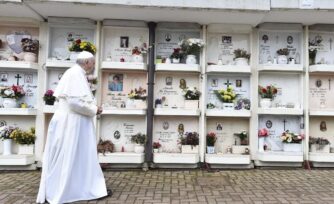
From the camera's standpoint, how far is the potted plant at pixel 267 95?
638cm

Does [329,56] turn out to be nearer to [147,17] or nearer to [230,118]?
[230,118]

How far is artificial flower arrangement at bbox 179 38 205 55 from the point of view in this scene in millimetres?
6234

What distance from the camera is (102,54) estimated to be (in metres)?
6.53

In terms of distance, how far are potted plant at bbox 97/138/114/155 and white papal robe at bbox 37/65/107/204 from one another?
199cm

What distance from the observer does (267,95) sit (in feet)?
21.1

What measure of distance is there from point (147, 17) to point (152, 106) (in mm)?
1683

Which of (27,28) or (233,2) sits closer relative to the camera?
(233,2)

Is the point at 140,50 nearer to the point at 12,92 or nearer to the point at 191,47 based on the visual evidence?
the point at 191,47

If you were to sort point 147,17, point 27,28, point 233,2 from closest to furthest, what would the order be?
point 233,2
point 147,17
point 27,28

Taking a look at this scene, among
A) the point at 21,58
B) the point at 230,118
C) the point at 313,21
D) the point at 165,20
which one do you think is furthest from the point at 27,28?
the point at 313,21

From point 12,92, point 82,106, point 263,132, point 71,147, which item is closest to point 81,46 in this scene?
point 12,92

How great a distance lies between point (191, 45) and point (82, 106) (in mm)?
2965

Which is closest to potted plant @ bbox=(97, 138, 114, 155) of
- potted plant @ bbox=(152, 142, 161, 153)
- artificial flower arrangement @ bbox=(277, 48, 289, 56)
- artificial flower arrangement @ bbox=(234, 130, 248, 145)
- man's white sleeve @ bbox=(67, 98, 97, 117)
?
potted plant @ bbox=(152, 142, 161, 153)

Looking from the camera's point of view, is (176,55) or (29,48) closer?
(29,48)
